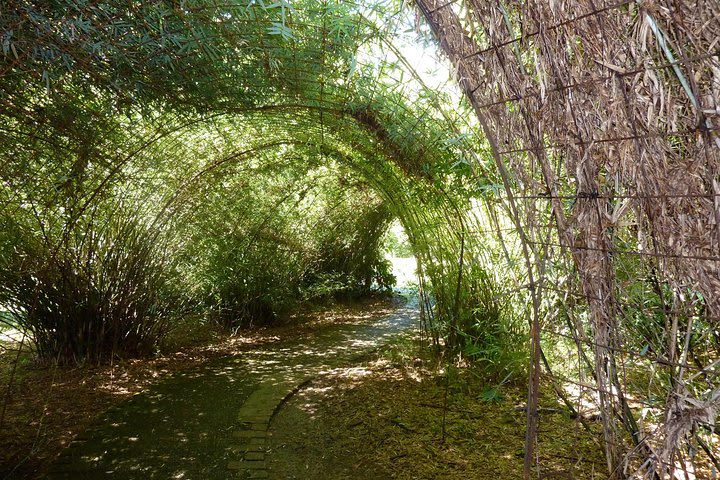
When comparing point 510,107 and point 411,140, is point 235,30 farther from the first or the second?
point 510,107

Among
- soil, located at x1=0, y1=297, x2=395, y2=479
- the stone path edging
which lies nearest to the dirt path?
the stone path edging

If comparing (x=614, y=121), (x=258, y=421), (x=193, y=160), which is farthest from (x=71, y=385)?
(x=614, y=121)

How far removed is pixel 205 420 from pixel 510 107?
2768 millimetres

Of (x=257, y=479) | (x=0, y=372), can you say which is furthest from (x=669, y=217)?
(x=0, y=372)

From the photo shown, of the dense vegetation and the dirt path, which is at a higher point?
the dense vegetation

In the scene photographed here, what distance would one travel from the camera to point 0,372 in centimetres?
409

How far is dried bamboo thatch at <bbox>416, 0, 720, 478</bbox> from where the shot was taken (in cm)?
104

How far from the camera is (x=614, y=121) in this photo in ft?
3.83

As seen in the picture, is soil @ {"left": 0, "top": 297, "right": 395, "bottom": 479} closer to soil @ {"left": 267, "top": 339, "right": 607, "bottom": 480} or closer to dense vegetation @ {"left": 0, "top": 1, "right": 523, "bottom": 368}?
dense vegetation @ {"left": 0, "top": 1, "right": 523, "bottom": 368}

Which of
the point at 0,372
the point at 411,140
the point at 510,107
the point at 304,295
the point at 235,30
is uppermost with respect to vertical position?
the point at 235,30

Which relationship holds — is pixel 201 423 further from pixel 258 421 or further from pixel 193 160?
pixel 193 160

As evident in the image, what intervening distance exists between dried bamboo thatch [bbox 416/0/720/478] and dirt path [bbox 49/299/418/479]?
197 centimetres

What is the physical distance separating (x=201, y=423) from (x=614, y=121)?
2.94 meters

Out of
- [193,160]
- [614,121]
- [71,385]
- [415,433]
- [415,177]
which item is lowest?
[415,433]
